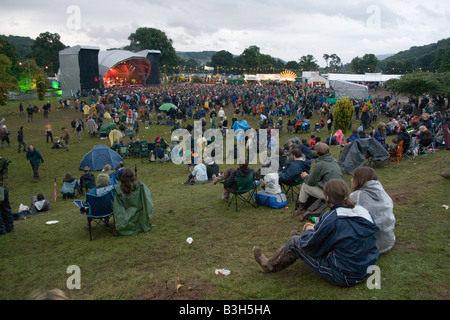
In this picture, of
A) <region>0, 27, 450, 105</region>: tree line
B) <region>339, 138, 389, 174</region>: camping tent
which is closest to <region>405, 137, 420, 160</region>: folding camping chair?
<region>339, 138, 389, 174</region>: camping tent

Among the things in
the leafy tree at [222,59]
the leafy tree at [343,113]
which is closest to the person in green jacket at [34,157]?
the leafy tree at [343,113]

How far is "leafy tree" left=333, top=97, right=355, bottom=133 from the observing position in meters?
17.1

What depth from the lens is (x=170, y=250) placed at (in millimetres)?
5059

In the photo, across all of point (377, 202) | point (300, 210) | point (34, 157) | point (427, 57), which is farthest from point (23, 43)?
point (377, 202)

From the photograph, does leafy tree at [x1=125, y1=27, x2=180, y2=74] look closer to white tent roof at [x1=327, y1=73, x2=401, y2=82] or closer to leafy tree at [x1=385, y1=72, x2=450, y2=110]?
white tent roof at [x1=327, y1=73, x2=401, y2=82]

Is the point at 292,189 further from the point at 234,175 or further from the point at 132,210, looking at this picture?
the point at 132,210

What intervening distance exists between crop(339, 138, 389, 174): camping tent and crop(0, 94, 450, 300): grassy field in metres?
0.92

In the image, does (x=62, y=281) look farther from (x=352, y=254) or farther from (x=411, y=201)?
(x=411, y=201)

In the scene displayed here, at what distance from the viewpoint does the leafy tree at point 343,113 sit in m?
17.1

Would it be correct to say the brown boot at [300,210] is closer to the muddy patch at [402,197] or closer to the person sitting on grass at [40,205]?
the muddy patch at [402,197]

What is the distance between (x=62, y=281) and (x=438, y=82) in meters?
25.0

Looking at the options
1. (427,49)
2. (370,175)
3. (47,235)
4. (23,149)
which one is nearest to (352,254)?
(370,175)
